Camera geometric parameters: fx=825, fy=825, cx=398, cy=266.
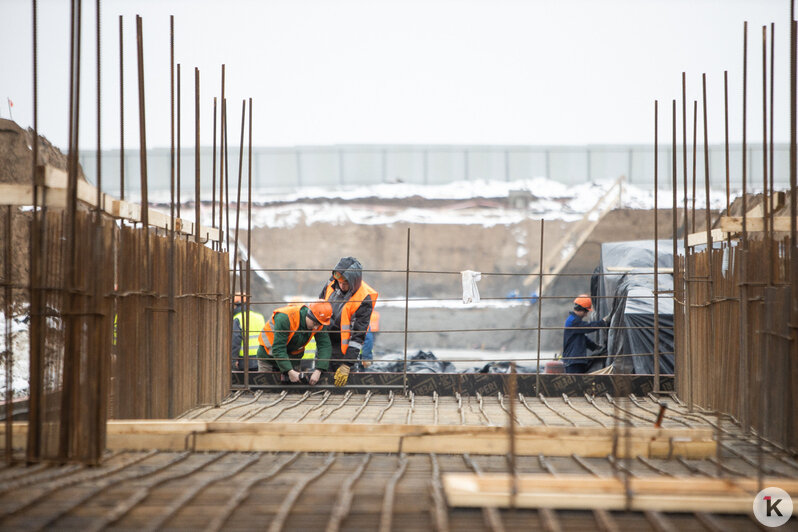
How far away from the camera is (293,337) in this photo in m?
8.46

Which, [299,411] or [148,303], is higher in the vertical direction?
A: [148,303]

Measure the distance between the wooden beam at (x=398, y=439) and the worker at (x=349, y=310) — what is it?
124 inches

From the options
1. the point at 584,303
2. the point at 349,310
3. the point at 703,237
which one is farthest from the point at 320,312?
the point at 703,237

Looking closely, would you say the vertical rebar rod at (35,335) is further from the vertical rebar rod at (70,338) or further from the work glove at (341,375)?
the work glove at (341,375)

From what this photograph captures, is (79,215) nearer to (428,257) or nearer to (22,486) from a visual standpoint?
(22,486)

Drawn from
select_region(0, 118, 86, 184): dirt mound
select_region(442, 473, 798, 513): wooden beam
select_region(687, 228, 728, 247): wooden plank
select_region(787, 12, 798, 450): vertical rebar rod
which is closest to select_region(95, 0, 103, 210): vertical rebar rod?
select_region(442, 473, 798, 513): wooden beam

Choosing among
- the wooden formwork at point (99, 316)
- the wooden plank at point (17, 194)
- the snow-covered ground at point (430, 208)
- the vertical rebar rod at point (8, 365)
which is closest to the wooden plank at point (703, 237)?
the wooden formwork at point (99, 316)

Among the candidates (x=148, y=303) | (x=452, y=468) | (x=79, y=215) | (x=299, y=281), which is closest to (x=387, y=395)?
(x=148, y=303)

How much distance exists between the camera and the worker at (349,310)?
27.2ft

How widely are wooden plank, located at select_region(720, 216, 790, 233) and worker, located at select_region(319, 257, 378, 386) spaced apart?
3479mm

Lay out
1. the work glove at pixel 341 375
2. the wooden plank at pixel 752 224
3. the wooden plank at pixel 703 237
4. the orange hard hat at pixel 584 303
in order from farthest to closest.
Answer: the orange hard hat at pixel 584 303 < the work glove at pixel 341 375 < the wooden plank at pixel 703 237 < the wooden plank at pixel 752 224

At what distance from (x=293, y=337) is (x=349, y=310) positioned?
64cm

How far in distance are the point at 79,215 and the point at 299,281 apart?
16.9 m

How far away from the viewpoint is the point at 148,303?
5766 mm
